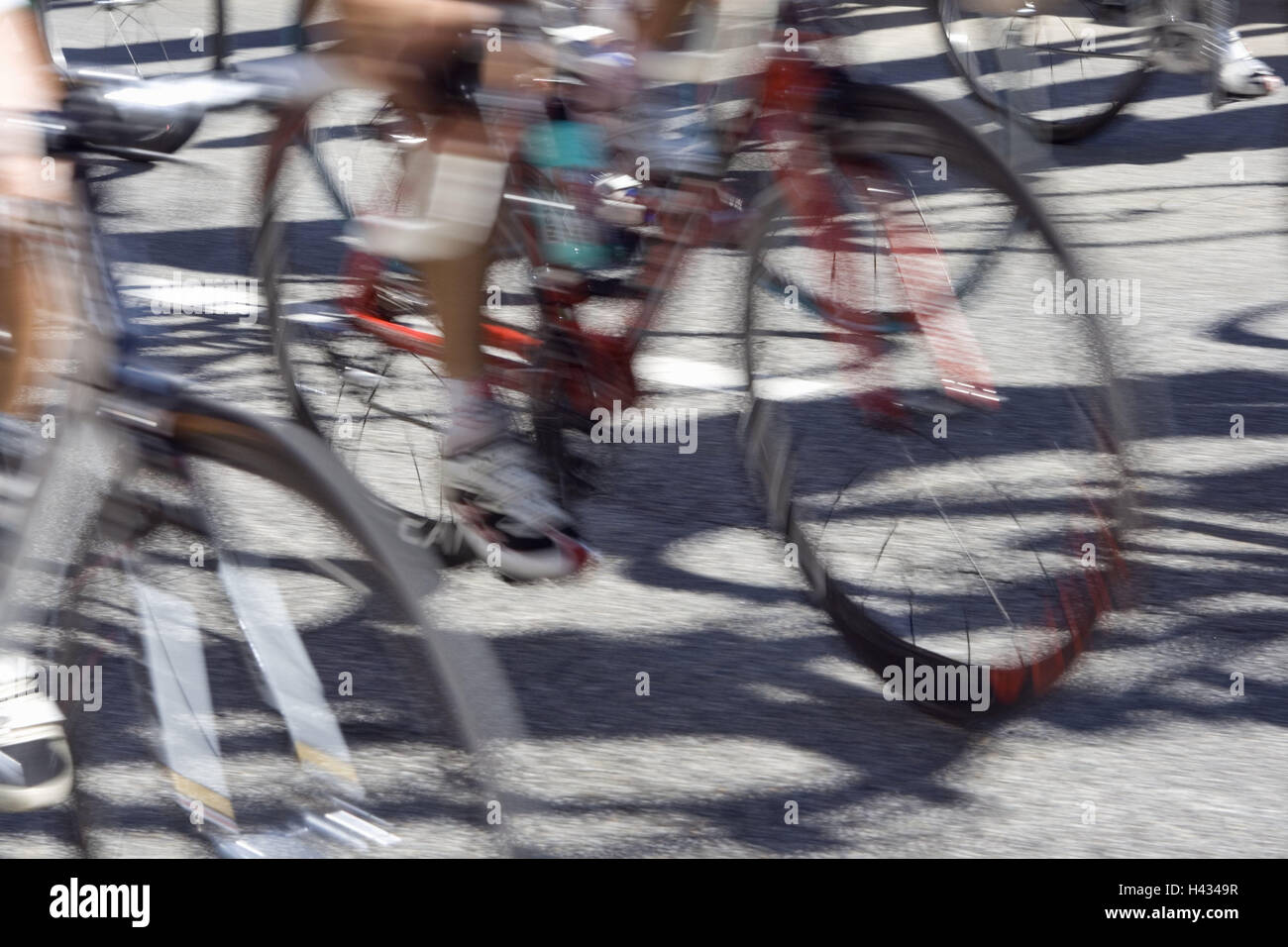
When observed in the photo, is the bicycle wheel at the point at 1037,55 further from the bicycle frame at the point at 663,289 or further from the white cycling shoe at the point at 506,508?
the white cycling shoe at the point at 506,508

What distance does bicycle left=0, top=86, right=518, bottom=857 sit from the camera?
1913 mm

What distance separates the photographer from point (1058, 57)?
6770 mm

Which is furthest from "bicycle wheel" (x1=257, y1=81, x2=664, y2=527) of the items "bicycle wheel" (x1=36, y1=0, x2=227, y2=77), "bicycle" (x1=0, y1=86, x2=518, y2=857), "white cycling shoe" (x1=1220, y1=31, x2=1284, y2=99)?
"white cycling shoe" (x1=1220, y1=31, x2=1284, y2=99)

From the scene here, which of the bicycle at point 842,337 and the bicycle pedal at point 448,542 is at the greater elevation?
the bicycle at point 842,337

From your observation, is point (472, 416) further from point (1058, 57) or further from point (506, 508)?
point (1058, 57)

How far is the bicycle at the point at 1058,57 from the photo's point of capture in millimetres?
6293

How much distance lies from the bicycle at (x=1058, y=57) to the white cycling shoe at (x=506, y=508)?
4072mm

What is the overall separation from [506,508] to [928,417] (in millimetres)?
820

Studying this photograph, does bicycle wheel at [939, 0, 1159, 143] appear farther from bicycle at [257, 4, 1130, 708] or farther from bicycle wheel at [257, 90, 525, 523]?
bicycle wheel at [257, 90, 525, 523]

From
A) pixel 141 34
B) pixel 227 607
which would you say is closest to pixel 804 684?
pixel 227 607

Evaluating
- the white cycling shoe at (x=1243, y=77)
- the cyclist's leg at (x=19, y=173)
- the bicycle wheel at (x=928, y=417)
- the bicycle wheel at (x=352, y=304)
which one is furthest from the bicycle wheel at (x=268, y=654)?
the white cycling shoe at (x=1243, y=77)

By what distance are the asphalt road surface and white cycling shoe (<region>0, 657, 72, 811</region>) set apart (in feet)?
0.16
